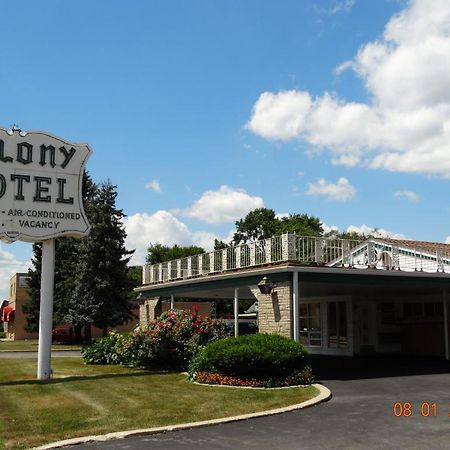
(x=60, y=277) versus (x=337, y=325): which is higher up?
(x=60, y=277)

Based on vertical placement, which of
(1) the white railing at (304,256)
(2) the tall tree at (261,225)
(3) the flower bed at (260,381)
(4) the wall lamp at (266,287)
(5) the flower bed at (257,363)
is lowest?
(3) the flower bed at (260,381)

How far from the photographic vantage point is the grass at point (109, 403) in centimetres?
920

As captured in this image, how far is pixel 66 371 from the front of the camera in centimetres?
1780

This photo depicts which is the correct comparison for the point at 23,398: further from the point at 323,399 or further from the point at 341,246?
the point at 341,246

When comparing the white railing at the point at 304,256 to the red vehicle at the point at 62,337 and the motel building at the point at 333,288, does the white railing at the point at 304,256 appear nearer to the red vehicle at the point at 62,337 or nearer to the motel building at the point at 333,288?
the motel building at the point at 333,288

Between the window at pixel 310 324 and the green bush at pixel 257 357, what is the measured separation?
11.7m

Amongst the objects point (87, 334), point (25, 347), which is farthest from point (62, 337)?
point (25, 347)

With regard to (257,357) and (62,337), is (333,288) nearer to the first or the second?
(257,357)

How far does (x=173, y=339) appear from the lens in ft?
58.7

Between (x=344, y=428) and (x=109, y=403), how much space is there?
466 cm

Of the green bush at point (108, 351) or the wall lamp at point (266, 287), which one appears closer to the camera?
the wall lamp at point (266, 287)

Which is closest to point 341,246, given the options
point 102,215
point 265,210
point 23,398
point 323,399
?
point 323,399
